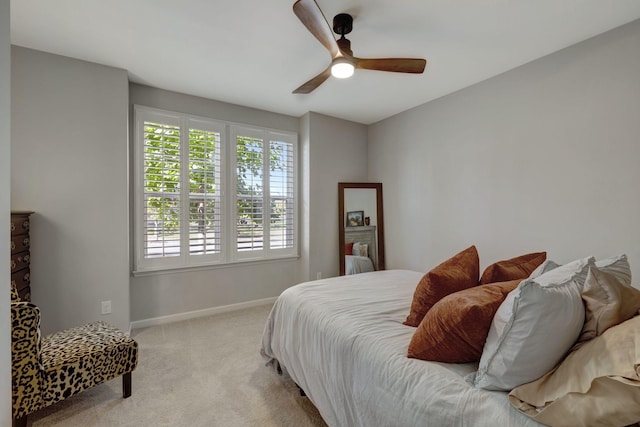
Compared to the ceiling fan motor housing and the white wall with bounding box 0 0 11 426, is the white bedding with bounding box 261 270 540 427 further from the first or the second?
the ceiling fan motor housing

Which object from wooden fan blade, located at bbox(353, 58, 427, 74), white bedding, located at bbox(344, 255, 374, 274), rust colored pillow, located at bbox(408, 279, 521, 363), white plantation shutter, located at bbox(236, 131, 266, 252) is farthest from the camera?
white bedding, located at bbox(344, 255, 374, 274)

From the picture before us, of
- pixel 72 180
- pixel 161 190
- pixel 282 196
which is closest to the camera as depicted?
pixel 72 180

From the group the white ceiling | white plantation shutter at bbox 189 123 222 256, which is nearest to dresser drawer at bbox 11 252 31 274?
white plantation shutter at bbox 189 123 222 256

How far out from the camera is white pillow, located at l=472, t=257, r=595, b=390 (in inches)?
37.4

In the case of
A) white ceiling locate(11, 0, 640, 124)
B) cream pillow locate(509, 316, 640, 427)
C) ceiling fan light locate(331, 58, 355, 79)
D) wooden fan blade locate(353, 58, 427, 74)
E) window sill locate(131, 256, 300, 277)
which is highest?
white ceiling locate(11, 0, 640, 124)

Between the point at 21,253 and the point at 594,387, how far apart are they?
341 centimetres

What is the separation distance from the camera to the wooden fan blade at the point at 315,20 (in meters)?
1.55

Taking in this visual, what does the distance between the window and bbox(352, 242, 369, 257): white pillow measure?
88 cm

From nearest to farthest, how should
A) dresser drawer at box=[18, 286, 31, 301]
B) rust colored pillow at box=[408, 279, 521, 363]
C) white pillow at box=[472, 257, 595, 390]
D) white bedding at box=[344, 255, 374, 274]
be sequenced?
white pillow at box=[472, 257, 595, 390] < rust colored pillow at box=[408, 279, 521, 363] < dresser drawer at box=[18, 286, 31, 301] < white bedding at box=[344, 255, 374, 274]

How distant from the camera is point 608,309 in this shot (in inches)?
39.9

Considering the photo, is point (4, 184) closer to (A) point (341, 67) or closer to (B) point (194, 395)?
(B) point (194, 395)

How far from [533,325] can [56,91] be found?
12.1ft

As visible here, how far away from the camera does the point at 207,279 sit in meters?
3.54

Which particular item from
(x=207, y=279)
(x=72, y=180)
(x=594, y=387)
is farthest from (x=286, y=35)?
(x=207, y=279)
